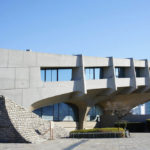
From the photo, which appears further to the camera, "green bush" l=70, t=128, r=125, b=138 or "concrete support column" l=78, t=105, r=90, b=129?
"concrete support column" l=78, t=105, r=90, b=129

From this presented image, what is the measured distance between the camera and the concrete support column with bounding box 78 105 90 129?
3532cm

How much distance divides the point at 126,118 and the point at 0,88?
2344 centimetres

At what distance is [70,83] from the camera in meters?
A: 27.9

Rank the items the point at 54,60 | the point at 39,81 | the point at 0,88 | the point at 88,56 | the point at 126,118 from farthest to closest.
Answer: the point at 126,118, the point at 88,56, the point at 54,60, the point at 39,81, the point at 0,88

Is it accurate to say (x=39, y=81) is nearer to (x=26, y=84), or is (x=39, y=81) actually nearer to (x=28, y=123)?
(x=26, y=84)

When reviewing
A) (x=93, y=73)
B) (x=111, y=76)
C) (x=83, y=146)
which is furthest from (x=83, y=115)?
(x=83, y=146)

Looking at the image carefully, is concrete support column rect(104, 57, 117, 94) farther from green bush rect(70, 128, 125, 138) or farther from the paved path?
the paved path

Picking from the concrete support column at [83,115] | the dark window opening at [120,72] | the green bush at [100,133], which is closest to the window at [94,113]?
the concrete support column at [83,115]

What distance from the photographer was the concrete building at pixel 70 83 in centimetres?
2447

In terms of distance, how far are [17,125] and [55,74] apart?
34.7ft

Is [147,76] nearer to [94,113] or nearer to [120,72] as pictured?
[120,72]

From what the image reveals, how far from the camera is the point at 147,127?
34.9m

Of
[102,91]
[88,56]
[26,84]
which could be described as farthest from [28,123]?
[102,91]

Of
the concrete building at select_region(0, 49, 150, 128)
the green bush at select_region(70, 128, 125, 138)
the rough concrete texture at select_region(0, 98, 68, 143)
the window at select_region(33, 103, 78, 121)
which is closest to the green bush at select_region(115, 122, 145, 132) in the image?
the concrete building at select_region(0, 49, 150, 128)
